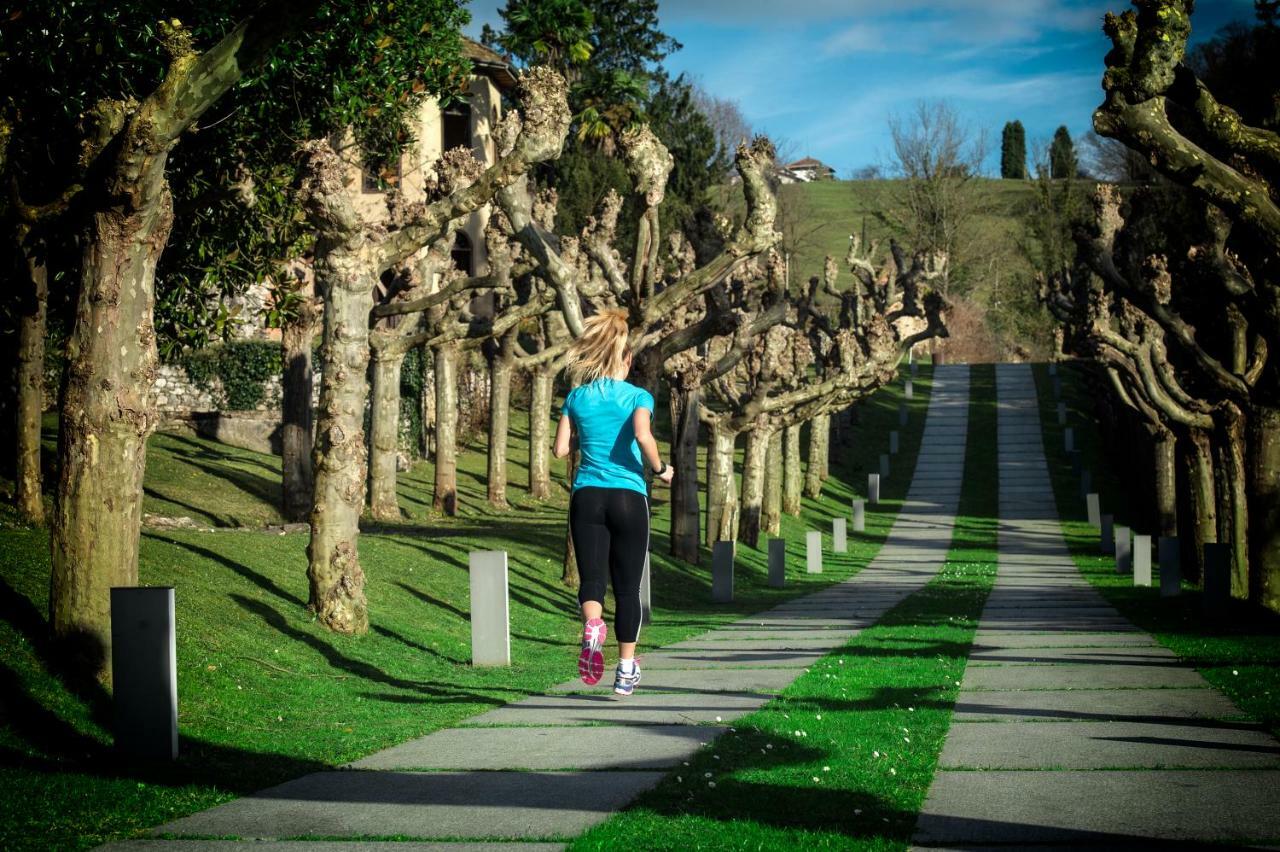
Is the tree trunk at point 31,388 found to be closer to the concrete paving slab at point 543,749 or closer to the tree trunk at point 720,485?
the concrete paving slab at point 543,749

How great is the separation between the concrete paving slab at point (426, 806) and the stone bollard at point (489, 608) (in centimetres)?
567

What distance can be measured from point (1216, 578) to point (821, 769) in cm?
1265

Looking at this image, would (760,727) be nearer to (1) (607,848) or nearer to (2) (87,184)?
(1) (607,848)

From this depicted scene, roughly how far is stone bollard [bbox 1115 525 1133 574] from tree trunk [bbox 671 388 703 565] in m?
9.47

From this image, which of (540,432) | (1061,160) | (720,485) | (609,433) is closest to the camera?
(609,433)

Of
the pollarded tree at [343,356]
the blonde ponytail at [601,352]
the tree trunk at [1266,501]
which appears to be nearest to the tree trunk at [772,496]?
the tree trunk at [1266,501]

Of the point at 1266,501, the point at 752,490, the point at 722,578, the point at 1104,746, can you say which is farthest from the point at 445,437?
the point at 1104,746

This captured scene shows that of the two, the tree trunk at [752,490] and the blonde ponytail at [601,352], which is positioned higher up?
the blonde ponytail at [601,352]

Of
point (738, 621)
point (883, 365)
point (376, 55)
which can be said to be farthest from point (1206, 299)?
point (376, 55)

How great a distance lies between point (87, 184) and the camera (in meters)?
9.56

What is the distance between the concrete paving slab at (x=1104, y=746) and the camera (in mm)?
6949

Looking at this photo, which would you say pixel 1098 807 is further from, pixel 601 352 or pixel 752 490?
pixel 752 490

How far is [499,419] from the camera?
111ft

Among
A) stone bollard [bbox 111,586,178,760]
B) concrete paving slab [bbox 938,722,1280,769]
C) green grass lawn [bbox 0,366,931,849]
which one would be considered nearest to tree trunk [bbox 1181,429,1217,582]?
green grass lawn [bbox 0,366,931,849]
